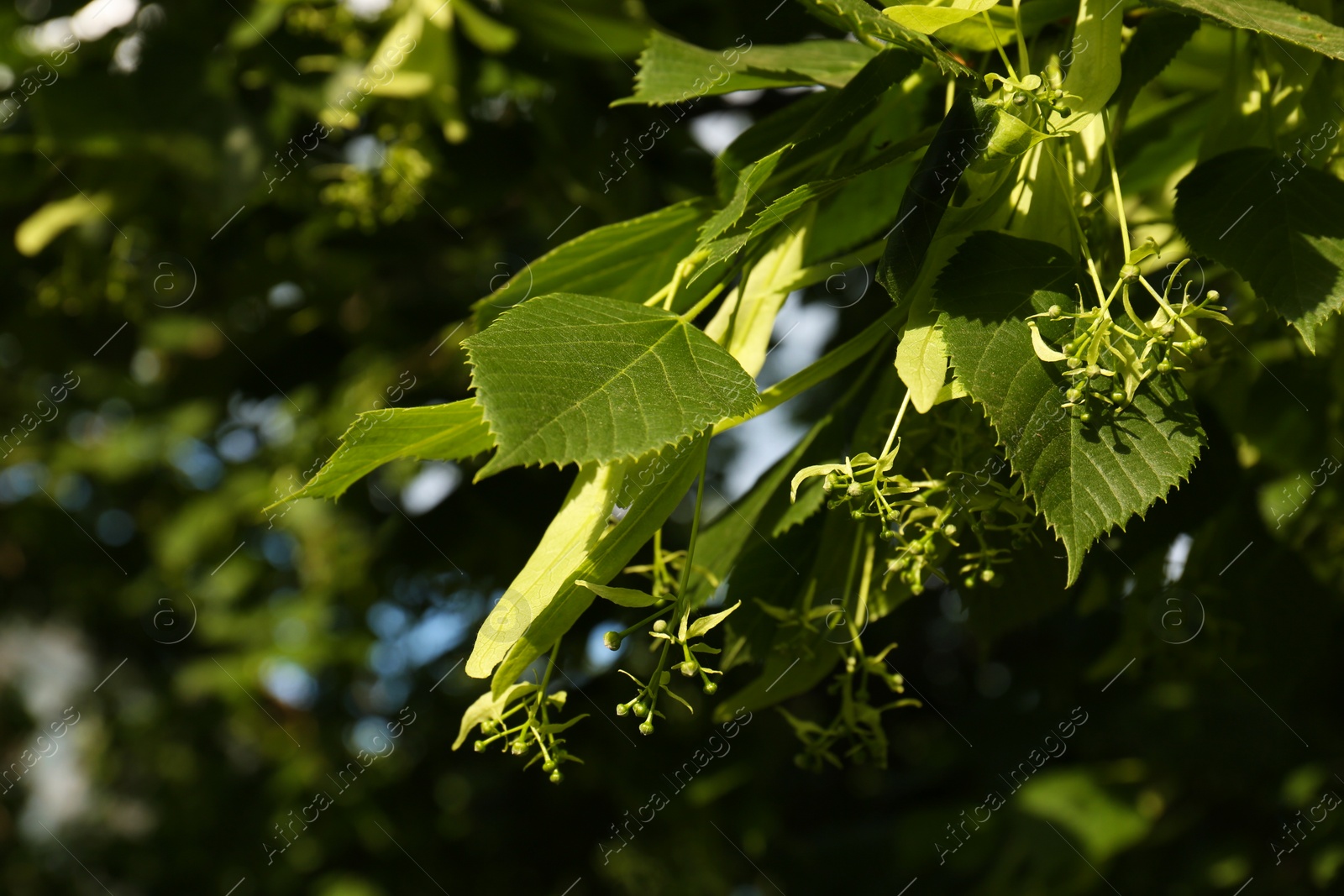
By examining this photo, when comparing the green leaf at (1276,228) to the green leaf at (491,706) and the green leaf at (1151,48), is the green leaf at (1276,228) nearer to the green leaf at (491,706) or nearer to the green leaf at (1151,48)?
the green leaf at (1151,48)

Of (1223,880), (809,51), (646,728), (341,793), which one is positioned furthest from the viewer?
(341,793)

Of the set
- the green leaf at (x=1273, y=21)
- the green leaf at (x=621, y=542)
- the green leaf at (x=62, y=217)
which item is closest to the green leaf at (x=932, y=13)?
the green leaf at (x=1273, y=21)

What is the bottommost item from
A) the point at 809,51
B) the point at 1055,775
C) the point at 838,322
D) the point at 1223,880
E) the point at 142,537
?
the point at 1223,880

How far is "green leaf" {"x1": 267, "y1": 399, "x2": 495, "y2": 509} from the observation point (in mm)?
693

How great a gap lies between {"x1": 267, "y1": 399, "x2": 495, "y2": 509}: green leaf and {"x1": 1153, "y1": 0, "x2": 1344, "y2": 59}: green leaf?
57 centimetres

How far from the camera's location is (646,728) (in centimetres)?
69

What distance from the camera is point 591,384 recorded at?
0.65 m

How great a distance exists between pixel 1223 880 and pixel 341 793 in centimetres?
240

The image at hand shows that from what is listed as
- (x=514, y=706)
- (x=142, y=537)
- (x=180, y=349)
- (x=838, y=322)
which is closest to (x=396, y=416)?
(x=514, y=706)

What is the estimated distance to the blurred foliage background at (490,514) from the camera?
50.6 inches

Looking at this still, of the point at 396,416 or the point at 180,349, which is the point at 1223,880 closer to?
the point at 396,416

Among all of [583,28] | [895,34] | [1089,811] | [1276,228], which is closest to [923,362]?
[895,34]

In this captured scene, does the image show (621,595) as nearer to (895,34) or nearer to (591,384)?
(591,384)

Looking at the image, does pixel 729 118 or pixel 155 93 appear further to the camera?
pixel 729 118
